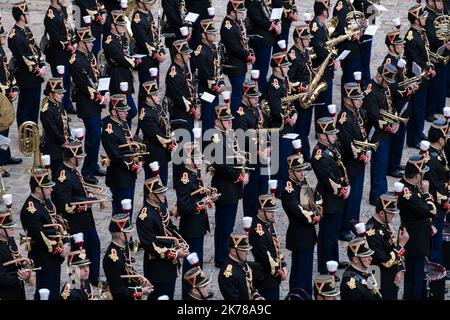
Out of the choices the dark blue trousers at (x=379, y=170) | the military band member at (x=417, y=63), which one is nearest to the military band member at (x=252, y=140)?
the dark blue trousers at (x=379, y=170)

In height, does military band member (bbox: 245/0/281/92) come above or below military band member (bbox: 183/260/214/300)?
above

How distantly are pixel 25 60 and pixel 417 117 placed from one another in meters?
8.02

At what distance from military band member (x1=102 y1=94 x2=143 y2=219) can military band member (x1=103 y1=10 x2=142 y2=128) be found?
3013 mm

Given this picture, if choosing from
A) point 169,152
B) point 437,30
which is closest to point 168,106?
point 169,152

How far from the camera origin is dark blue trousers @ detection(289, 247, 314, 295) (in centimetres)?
2550

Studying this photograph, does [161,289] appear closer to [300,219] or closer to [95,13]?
[300,219]

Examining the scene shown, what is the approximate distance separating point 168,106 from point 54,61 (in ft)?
11.3

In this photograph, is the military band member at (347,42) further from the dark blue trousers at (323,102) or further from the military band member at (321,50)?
the dark blue trousers at (323,102)

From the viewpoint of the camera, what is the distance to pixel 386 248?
79.7 feet

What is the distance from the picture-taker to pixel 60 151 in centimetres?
2773

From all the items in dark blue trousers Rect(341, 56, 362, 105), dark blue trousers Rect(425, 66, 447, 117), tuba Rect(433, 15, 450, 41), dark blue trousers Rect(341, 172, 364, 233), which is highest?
tuba Rect(433, 15, 450, 41)

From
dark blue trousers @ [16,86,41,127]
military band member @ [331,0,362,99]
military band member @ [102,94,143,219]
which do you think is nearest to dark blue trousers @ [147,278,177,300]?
military band member @ [102,94,143,219]

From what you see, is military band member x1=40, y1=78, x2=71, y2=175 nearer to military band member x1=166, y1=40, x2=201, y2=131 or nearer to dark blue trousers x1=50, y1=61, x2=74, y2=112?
military band member x1=166, y1=40, x2=201, y2=131
